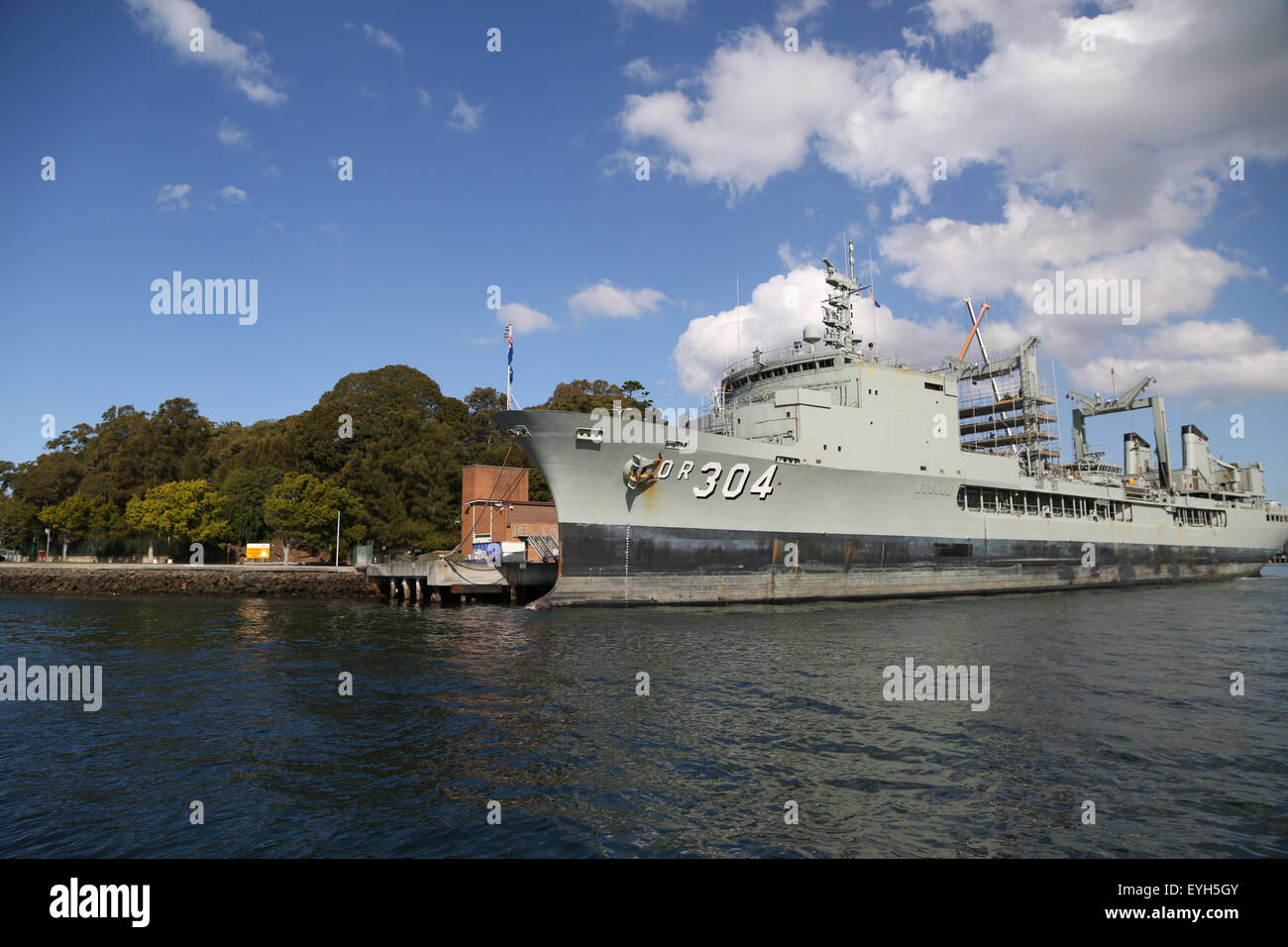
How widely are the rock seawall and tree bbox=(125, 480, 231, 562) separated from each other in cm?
776

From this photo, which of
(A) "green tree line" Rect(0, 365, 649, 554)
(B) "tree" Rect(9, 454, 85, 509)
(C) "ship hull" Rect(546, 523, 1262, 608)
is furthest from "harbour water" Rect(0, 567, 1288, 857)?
(B) "tree" Rect(9, 454, 85, 509)

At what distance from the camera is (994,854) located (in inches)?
242

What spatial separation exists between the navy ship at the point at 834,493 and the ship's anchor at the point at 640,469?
52 millimetres

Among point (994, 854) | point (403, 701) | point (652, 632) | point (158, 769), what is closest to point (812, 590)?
point (652, 632)

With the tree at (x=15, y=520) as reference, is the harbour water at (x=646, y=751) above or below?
below

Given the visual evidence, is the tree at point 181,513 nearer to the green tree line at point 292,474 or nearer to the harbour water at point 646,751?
the green tree line at point 292,474

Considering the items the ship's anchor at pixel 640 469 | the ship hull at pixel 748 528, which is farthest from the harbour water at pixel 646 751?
the ship's anchor at pixel 640 469

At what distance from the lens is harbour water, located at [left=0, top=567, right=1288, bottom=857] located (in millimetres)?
6680

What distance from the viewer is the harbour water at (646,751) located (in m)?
6.68

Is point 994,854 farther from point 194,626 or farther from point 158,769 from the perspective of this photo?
point 194,626

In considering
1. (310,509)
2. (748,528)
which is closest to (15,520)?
(310,509)

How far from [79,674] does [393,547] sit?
34141 millimetres

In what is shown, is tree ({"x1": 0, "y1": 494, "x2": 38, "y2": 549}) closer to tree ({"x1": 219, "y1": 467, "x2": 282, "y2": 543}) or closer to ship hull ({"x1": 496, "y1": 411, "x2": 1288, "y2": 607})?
tree ({"x1": 219, "y1": 467, "x2": 282, "y2": 543})

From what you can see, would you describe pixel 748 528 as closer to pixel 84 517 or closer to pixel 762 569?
pixel 762 569
